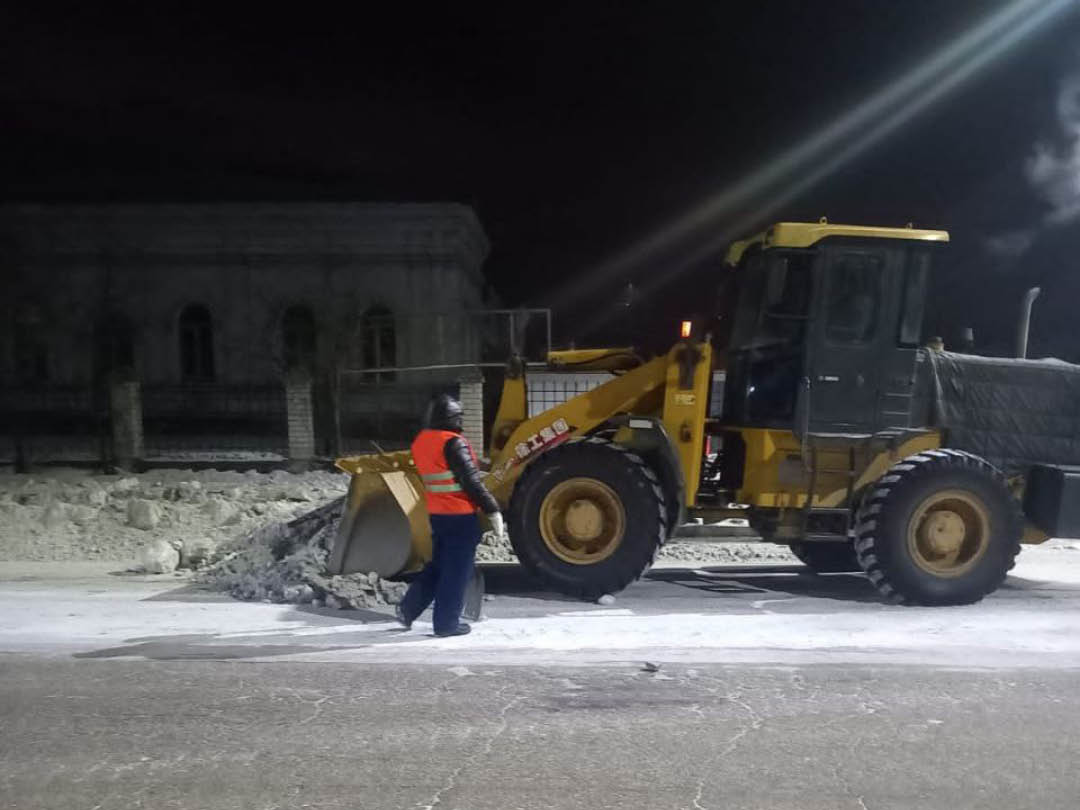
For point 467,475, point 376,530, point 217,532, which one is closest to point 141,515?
point 217,532

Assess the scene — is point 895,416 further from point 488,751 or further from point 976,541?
point 488,751

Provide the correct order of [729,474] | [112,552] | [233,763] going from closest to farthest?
[233,763] < [729,474] < [112,552]

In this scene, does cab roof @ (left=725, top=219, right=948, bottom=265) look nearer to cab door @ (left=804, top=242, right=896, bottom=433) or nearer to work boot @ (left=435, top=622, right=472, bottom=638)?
cab door @ (left=804, top=242, right=896, bottom=433)

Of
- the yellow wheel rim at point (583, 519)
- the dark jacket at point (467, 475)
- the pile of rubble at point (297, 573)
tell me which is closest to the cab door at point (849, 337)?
the yellow wheel rim at point (583, 519)

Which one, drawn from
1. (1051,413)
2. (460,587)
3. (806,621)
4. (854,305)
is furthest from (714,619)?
(1051,413)

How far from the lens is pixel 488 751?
3797 millimetres

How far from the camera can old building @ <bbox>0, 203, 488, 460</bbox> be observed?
2428 centimetres

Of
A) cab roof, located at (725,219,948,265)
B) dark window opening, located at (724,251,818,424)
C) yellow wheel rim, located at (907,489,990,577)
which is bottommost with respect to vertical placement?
yellow wheel rim, located at (907,489,990,577)

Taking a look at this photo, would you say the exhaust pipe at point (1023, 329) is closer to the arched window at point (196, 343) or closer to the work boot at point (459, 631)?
the work boot at point (459, 631)

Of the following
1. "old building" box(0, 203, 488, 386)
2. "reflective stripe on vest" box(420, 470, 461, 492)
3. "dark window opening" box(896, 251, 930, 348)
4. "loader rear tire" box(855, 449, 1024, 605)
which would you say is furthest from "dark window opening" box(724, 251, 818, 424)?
"old building" box(0, 203, 488, 386)

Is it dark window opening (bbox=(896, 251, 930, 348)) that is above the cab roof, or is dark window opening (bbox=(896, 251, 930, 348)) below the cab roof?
below

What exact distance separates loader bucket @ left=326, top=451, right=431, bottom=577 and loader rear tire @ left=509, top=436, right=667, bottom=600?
847mm

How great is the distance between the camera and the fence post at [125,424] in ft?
46.4

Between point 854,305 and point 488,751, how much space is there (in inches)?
184
